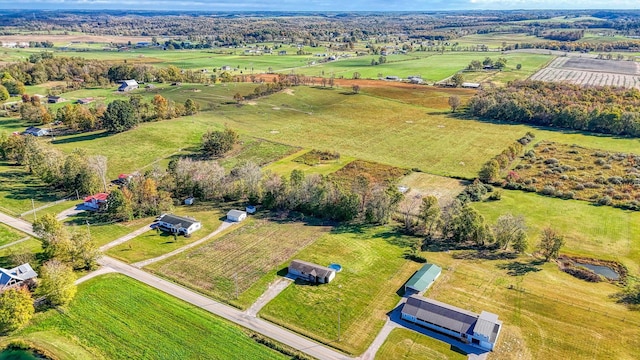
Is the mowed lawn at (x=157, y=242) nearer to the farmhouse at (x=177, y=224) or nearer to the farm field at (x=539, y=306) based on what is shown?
the farmhouse at (x=177, y=224)

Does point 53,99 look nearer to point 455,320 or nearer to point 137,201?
point 137,201

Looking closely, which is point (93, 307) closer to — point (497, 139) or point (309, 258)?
point (309, 258)

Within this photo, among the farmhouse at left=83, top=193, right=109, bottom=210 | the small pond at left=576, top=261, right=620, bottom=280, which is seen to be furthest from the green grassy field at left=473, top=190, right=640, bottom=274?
the farmhouse at left=83, top=193, right=109, bottom=210

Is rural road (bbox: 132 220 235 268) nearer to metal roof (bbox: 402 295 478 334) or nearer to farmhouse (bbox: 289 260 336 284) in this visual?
farmhouse (bbox: 289 260 336 284)

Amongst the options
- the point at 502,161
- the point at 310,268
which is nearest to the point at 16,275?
the point at 310,268

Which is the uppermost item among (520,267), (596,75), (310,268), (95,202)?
(596,75)
